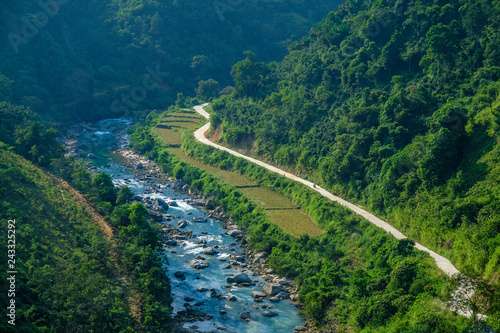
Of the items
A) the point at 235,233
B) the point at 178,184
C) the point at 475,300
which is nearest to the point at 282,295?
the point at 235,233

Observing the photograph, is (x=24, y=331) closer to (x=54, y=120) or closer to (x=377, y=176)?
(x=377, y=176)

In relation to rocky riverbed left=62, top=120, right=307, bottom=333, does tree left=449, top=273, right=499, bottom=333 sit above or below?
above

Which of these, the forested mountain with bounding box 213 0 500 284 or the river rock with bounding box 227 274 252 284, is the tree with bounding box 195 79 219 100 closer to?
the forested mountain with bounding box 213 0 500 284

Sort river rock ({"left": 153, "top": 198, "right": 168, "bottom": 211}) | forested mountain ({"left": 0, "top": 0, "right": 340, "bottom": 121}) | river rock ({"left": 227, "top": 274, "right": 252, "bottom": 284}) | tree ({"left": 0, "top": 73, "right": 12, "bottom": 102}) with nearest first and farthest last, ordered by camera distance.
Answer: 1. river rock ({"left": 227, "top": 274, "right": 252, "bottom": 284})
2. river rock ({"left": 153, "top": 198, "right": 168, "bottom": 211})
3. tree ({"left": 0, "top": 73, "right": 12, "bottom": 102})
4. forested mountain ({"left": 0, "top": 0, "right": 340, "bottom": 121})

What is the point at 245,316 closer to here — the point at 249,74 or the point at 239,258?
the point at 239,258

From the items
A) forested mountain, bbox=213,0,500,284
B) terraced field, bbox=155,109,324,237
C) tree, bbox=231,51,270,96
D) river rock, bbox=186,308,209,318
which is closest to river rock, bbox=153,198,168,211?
terraced field, bbox=155,109,324,237

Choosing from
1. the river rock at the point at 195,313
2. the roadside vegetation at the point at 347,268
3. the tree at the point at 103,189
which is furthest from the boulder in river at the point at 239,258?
the tree at the point at 103,189

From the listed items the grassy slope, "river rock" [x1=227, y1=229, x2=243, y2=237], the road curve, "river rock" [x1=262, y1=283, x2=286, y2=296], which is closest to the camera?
the grassy slope

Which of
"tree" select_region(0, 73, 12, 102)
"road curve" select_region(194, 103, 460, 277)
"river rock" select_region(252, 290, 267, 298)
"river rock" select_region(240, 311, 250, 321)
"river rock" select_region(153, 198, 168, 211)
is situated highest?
"tree" select_region(0, 73, 12, 102)
